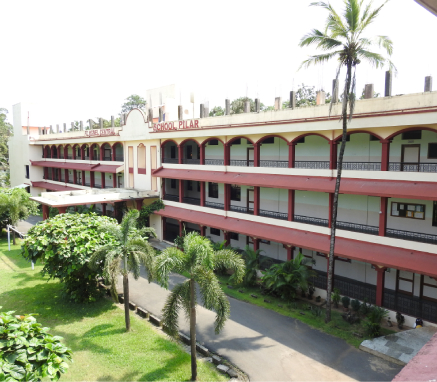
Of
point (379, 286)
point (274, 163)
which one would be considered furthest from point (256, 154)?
point (379, 286)

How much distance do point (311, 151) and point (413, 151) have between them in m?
5.72

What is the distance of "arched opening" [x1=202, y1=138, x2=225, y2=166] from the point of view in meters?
26.6

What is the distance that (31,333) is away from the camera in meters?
7.09

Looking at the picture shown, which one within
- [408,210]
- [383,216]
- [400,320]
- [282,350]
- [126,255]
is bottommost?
[282,350]

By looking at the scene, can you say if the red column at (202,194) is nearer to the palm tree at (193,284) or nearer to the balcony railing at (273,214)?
the balcony railing at (273,214)

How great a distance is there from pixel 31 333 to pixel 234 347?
916cm

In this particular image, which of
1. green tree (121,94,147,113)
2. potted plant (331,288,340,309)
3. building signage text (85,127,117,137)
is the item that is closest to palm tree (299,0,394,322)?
potted plant (331,288,340,309)

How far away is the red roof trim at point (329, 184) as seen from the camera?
1530cm

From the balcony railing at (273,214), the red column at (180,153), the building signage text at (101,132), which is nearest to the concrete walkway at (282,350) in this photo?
the balcony railing at (273,214)

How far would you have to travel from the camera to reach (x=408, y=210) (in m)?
17.5

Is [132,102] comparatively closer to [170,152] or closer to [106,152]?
[106,152]

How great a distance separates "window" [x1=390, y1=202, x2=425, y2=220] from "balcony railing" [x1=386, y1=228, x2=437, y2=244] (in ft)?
2.65

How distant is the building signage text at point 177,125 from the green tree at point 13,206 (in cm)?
1371

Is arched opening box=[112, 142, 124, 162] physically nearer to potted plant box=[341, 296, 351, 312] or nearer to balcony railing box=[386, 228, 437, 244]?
potted plant box=[341, 296, 351, 312]
